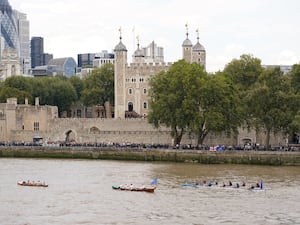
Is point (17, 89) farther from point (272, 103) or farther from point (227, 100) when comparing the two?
point (272, 103)

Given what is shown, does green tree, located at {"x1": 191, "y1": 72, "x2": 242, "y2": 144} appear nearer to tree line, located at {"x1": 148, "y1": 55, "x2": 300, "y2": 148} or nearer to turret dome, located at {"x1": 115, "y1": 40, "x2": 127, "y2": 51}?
tree line, located at {"x1": 148, "y1": 55, "x2": 300, "y2": 148}

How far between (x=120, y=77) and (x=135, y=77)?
246 centimetres

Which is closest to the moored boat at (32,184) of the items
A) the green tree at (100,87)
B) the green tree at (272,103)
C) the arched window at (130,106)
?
the green tree at (272,103)

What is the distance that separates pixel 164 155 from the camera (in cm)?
9256

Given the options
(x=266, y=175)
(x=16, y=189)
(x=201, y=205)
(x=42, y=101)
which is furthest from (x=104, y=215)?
(x=42, y=101)

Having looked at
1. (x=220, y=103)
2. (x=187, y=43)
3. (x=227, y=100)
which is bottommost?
(x=220, y=103)

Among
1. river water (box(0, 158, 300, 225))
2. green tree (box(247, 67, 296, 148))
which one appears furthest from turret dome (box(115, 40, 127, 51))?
river water (box(0, 158, 300, 225))

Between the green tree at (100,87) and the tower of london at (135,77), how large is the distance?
1068 cm

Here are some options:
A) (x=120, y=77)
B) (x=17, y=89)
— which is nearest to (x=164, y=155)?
(x=120, y=77)

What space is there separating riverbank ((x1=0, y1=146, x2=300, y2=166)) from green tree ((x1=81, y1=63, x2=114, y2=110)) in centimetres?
3642

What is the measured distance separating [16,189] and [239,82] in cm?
4698

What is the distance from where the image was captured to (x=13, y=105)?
4409 inches

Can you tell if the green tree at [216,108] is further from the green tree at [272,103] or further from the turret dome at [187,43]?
the turret dome at [187,43]

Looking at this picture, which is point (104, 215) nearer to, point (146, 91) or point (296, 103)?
point (296, 103)
